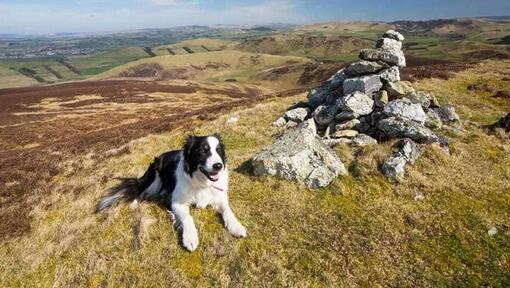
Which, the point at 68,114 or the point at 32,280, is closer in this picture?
the point at 32,280

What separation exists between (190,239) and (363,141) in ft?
30.5

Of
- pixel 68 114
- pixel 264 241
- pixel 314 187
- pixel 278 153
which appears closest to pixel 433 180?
pixel 314 187

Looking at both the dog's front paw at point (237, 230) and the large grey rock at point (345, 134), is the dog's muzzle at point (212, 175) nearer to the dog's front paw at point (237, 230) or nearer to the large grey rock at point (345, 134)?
the dog's front paw at point (237, 230)

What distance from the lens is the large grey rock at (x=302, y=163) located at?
1225 cm

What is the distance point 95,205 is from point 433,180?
10939 mm

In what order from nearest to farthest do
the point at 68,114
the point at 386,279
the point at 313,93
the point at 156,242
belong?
1. the point at 386,279
2. the point at 156,242
3. the point at 313,93
4. the point at 68,114

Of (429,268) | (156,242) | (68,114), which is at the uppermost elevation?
(156,242)

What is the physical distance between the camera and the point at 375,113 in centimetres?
1772

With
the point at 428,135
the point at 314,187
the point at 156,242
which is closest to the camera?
the point at 156,242

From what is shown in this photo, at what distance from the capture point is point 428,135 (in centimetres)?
1460

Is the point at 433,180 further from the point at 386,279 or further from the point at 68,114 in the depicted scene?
the point at 68,114

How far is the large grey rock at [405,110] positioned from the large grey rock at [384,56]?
4.75 metres

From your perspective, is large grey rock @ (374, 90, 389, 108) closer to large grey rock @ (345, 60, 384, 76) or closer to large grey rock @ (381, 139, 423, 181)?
large grey rock @ (345, 60, 384, 76)

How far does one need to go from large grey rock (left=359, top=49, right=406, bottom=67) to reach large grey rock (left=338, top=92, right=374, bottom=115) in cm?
348
